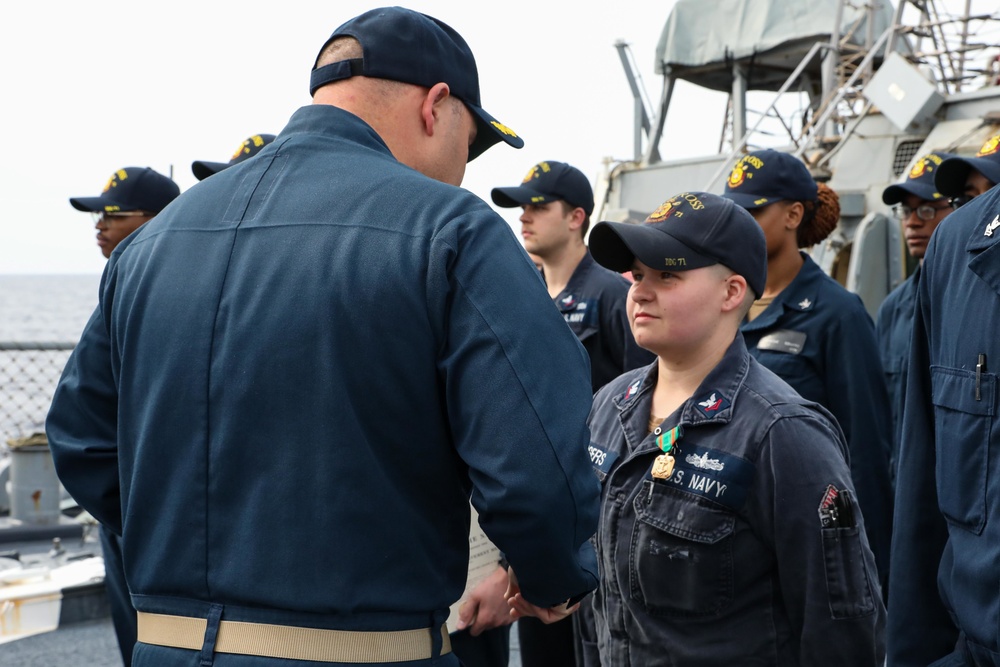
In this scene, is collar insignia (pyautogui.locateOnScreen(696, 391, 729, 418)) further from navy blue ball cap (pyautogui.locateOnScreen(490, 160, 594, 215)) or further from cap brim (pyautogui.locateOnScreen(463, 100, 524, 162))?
navy blue ball cap (pyautogui.locateOnScreen(490, 160, 594, 215))

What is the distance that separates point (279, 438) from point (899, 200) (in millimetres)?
3917

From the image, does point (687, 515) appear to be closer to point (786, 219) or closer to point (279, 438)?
point (279, 438)

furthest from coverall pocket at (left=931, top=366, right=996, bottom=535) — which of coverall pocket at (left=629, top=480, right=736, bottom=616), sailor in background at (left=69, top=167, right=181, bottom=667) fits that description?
sailor in background at (left=69, top=167, right=181, bottom=667)

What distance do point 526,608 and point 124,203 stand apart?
11.0 feet

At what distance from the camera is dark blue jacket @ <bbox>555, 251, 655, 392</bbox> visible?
456 cm

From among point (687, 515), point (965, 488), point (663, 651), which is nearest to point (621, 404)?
point (687, 515)

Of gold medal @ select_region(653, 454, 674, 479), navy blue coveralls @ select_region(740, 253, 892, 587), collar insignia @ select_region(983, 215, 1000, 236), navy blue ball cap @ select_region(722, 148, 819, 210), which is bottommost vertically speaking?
navy blue coveralls @ select_region(740, 253, 892, 587)

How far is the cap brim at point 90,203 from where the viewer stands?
4609mm

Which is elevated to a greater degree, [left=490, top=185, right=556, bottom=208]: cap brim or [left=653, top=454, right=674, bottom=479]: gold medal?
[left=490, top=185, right=556, bottom=208]: cap brim

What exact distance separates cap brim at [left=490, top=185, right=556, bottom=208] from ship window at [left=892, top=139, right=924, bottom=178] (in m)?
8.44

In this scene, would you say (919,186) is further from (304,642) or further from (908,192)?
(304,642)

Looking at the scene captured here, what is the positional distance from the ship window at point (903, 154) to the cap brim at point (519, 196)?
8.44 metres

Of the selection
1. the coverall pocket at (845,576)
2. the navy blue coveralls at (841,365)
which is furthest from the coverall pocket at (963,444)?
the navy blue coveralls at (841,365)

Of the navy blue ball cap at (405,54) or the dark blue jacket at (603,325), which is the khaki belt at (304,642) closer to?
the navy blue ball cap at (405,54)
